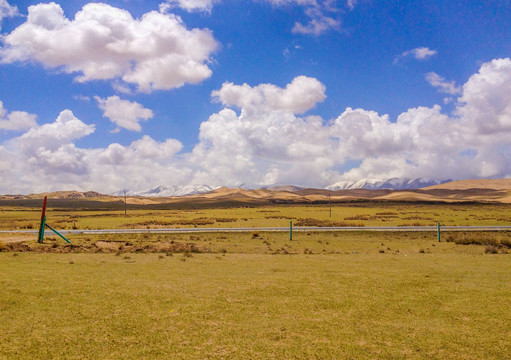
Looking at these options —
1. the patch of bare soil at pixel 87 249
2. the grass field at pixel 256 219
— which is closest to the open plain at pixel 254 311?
the patch of bare soil at pixel 87 249

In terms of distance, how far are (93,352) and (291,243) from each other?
25713 millimetres

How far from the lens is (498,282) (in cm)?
1288

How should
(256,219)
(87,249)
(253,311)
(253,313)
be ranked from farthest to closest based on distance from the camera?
(256,219) < (87,249) < (253,311) < (253,313)

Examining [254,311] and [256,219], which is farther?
[256,219]

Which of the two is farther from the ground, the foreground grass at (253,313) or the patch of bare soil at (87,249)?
the foreground grass at (253,313)

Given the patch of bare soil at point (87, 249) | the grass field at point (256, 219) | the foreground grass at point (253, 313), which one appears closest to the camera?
the foreground grass at point (253, 313)

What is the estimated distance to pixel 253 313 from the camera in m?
9.27

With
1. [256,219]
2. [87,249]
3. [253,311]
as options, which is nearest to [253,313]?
[253,311]

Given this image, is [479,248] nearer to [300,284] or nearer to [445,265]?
[445,265]

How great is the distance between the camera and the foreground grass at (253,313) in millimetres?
7004

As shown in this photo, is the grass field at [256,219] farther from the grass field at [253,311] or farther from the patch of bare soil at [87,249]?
the grass field at [253,311]

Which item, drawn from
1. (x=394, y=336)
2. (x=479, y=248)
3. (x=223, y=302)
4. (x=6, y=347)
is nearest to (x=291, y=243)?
(x=479, y=248)

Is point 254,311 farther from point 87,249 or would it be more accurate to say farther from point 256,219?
point 256,219

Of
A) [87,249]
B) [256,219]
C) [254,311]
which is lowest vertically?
[256,219]
